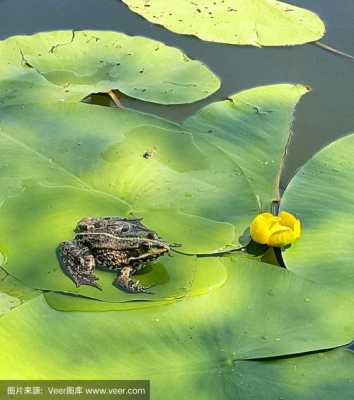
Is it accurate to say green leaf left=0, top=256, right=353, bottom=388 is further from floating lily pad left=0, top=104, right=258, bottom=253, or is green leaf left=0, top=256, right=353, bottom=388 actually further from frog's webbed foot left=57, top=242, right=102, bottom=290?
floating lily pad left=0, top=104, right=258, bottom=253

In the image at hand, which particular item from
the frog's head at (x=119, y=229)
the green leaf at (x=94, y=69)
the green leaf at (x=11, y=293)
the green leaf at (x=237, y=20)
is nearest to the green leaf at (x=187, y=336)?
the green leaf at (x=11, y=293)

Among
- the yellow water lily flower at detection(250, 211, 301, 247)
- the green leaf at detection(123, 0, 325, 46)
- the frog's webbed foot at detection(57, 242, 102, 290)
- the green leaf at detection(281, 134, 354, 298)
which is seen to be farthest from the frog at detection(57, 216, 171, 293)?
the green leaf at detection(123, 0, 325, 46)

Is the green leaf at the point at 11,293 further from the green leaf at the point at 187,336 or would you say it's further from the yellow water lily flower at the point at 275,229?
the yellow water lily flower at the point at 275,229

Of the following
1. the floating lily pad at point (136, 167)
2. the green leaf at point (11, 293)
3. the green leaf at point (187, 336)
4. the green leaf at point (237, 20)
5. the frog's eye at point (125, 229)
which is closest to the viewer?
the green leaf at point (187, 336)

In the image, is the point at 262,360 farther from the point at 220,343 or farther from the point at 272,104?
the point at 272,104

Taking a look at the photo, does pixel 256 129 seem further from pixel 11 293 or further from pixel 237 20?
pixel 11 293

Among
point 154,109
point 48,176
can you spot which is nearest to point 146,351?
point 48,176

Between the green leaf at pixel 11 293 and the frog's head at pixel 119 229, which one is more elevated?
the frog's head at pixel 119 229
